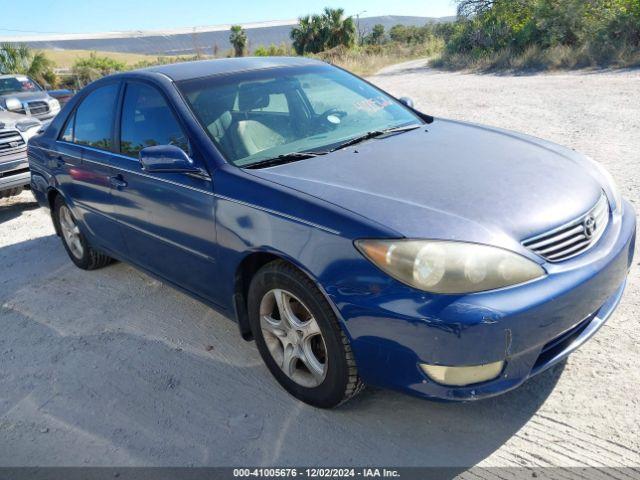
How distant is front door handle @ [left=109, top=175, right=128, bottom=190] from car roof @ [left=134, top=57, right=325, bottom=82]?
28.0 inches

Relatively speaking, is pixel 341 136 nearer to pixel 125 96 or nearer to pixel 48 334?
pixel 125 96

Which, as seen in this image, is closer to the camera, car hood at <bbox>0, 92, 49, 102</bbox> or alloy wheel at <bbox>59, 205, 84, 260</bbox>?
alloy wheel at <bbox>59, 205, 84, 260</bbox>

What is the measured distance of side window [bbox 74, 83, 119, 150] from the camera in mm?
3732

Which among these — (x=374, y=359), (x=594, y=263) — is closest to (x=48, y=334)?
(x=374, y=359)

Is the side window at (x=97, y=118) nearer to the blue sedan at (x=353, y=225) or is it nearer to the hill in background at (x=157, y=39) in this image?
the blue sedan at (x=353, y=225)

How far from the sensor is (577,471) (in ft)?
6.95

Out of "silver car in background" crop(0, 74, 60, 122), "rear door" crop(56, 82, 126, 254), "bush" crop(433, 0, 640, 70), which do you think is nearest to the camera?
"rear door" crop(56, 82, 126, 254)

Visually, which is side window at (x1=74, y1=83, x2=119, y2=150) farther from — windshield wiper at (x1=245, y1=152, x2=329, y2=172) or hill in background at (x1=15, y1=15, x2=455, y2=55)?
hill in background at (x1=15, y1=15, x2=455, y2=55)

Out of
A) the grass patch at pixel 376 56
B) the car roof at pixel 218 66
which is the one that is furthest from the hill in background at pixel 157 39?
the car roof at pixel 218 66

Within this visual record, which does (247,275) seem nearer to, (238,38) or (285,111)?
(285,111)

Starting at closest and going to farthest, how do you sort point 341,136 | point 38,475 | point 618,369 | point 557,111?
point 38,475
point 618,369
point 341,136
point 557,111

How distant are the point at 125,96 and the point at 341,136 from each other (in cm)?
156

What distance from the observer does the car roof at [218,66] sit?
11.1 ft

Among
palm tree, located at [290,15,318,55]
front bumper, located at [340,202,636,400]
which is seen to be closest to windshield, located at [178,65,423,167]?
front bumper, located at [340,202,636,400]
